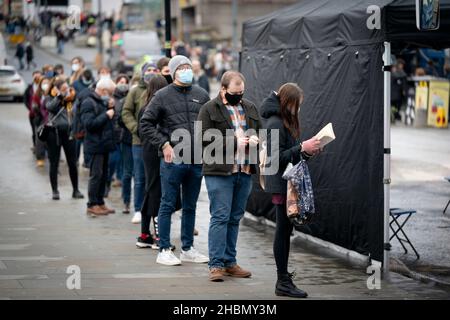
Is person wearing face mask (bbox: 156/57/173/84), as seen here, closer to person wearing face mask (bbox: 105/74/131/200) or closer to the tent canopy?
the tent canopy

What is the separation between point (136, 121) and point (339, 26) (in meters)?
3.25

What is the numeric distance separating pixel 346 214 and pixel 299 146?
2286mm

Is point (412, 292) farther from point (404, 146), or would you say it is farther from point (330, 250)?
point (404, 146)

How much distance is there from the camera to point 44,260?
1099cm

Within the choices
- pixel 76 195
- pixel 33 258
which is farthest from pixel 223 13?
pixel 33 258

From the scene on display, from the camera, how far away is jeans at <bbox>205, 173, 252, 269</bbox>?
9.88 metres

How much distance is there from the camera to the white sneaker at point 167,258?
35.5 feet

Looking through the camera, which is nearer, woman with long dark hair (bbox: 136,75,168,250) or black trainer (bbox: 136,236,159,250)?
woman with long dark hair (bbox: 136,75,168,250)

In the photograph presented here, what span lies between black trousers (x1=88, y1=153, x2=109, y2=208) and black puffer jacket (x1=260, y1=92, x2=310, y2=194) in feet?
18.4

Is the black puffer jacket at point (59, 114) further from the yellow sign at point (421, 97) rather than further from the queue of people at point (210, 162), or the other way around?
the yellow sign at point (421, 97)

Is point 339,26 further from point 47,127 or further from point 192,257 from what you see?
point 47,127

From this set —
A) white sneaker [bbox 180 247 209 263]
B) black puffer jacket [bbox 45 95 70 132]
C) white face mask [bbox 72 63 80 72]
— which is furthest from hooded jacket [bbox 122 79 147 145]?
white face mask [bbox 72 63 80 72]

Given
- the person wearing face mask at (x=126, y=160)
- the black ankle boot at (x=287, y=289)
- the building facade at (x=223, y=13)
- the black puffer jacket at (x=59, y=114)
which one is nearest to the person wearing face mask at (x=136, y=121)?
the person wearing face mask at (x=126, y=160)
